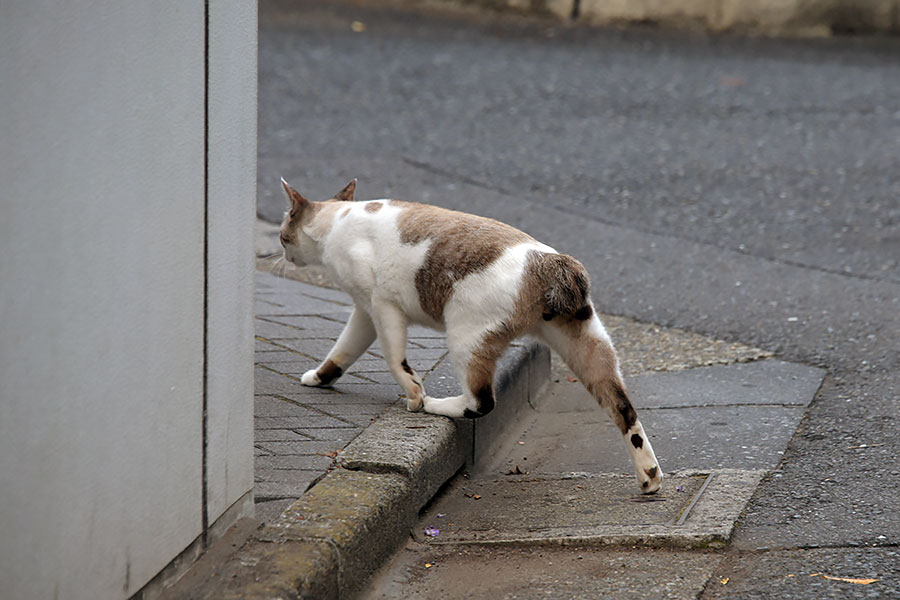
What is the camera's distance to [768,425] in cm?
394

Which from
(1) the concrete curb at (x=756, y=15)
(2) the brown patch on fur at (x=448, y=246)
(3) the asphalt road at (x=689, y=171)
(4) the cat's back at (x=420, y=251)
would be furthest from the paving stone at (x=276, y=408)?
(1) the concrete curb at (x=756, y=15)

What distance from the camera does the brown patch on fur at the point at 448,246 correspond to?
11.0 feet

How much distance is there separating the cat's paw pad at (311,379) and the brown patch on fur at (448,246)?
0.58 m

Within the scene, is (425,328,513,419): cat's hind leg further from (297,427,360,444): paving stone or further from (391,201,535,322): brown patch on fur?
(297,427,360,444): paving stone

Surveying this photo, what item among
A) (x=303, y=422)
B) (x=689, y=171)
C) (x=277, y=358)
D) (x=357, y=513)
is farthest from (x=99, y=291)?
(x=689, y=171)

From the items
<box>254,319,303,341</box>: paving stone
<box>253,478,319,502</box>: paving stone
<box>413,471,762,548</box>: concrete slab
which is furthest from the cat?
<box>254,319,303,341</box>: paving stone

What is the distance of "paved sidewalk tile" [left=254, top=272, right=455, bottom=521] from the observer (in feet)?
10.4

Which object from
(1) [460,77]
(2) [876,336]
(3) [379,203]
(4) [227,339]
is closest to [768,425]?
(2) [876,336]

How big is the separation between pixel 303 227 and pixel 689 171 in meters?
4.32

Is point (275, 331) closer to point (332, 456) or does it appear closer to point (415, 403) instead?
point (415, 403)

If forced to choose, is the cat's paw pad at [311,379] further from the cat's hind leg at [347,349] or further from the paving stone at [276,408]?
the paving stone at [276,408]

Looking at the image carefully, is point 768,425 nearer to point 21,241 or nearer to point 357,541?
point 357,541

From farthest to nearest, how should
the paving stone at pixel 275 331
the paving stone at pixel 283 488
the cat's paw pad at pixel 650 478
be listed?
1. the paving stone at pixel 275 331
2. the cat's paw pad at pixel 650 478
3. the paving stone at pixel 283 488

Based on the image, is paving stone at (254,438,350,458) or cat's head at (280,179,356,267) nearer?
paving stone at (254,438,350,458)
